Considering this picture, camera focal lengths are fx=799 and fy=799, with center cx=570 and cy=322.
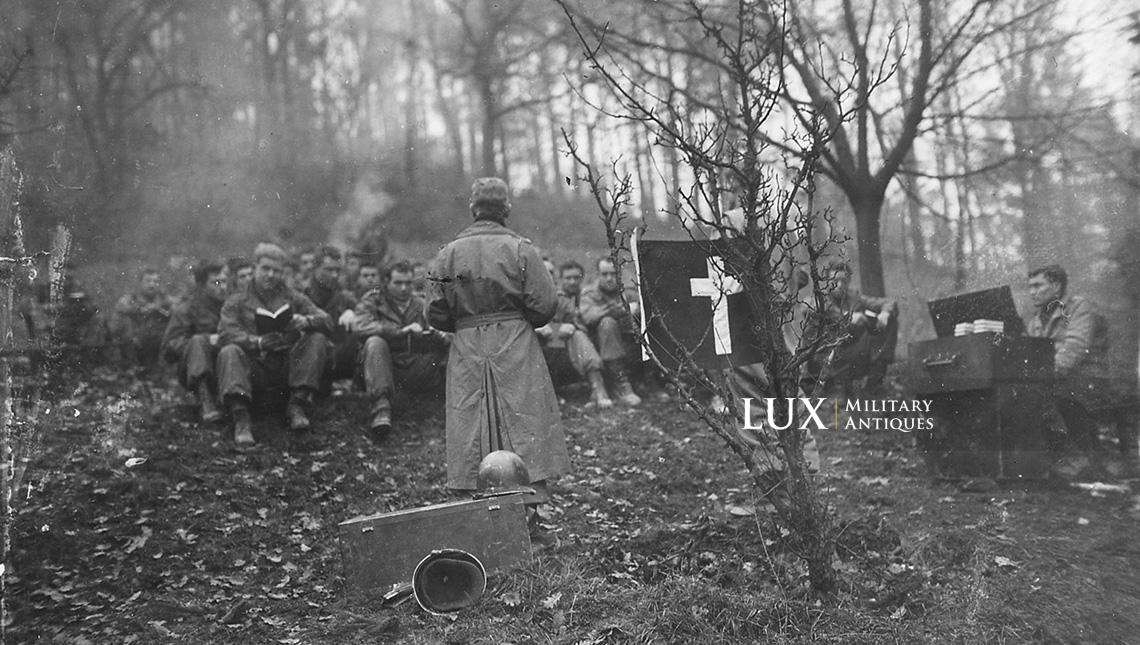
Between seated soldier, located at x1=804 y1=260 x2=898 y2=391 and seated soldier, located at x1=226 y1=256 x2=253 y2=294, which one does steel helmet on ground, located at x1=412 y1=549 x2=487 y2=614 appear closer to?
seated soldier, located at x1=226 y1=256 x2=253 y2=294

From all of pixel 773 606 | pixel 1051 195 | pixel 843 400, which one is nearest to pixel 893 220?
pixel 1051 195

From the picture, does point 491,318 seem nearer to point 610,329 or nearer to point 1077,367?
point 610,329

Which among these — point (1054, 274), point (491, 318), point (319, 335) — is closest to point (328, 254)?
point (319, 335)

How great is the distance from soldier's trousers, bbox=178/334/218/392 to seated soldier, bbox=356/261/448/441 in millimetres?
1225

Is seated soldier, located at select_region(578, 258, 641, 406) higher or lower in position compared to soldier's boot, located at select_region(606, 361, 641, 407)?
higher

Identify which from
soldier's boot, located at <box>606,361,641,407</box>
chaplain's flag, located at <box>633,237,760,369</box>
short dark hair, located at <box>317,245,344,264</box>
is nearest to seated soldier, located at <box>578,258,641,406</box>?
soldier's boot, located at <box>606,361,641,407</box>

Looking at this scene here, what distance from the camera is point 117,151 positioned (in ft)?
23.9

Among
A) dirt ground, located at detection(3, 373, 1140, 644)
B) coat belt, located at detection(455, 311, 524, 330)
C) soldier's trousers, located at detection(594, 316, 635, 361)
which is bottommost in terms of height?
dirt ground, located at detection(3, 373, 1140, 644)

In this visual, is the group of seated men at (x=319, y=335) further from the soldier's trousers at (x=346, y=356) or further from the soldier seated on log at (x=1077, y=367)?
the soldier seated on log at (x=1077, y=367)

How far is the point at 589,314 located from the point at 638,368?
74cm

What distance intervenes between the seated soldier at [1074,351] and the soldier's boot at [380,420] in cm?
507

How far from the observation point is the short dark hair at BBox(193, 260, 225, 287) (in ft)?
24.3

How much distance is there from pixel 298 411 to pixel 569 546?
10.5 ft

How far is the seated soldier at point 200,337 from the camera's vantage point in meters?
6.61
